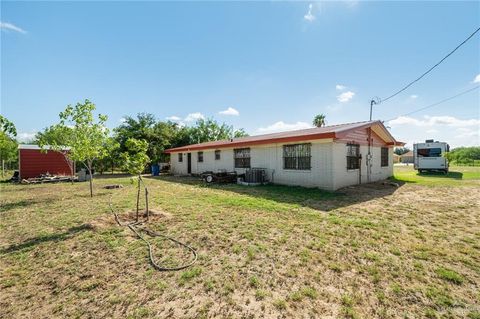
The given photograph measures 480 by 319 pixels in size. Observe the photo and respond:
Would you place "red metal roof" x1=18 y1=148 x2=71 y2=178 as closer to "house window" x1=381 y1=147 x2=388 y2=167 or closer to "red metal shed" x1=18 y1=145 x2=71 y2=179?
"red metal shed" x1=18 y1=145 x2=71 y2=179

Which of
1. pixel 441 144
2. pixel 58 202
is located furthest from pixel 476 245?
pixel 441 144

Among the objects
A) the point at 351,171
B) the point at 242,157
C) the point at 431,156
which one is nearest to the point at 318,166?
the point at 351,171

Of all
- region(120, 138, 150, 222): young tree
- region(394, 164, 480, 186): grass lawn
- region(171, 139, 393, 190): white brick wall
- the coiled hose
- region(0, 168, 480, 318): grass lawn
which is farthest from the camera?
region(394, 164, 480, 186): grass lawn

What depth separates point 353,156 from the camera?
11312 millimetres

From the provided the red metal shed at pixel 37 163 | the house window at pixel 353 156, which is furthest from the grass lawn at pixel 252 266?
the red metal shed at pixel 37 163

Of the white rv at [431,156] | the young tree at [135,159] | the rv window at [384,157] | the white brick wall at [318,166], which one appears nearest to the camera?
the young tree at [135,159]

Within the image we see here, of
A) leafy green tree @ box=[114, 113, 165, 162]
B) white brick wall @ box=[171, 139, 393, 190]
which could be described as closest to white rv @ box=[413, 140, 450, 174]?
white brick wall @ box=[171, 139, 393, 190]

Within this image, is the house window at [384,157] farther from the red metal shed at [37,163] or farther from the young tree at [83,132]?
the red metal shed at [37,163]

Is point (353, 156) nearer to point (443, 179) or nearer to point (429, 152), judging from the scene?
point (443, 179)

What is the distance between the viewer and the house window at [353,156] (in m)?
11.0

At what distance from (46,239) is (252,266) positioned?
4.10 metres

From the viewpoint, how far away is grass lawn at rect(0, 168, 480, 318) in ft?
8.13

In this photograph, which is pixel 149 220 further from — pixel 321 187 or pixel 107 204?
pixel 321 187

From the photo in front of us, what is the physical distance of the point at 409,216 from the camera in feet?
18.8
